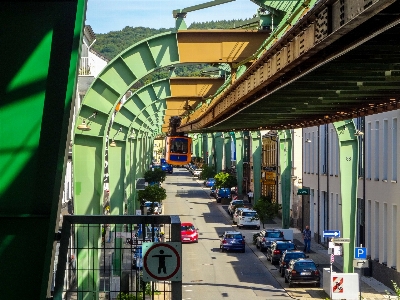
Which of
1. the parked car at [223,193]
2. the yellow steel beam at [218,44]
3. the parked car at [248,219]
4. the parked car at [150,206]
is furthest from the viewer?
the parked car at [223,193]

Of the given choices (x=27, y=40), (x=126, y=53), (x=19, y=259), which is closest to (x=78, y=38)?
(x=27, y=40)

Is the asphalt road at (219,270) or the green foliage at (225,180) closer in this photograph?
the asphalt road at (219,270)

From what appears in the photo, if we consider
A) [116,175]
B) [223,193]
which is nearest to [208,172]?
[223,193]

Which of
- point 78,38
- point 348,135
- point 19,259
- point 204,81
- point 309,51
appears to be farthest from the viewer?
point 204,81

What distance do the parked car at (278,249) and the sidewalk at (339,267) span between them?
1850 millimetres

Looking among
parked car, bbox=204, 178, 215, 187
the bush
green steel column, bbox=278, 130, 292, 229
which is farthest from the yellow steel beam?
the bush

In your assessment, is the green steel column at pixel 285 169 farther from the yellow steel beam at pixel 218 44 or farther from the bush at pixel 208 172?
the bush at pixel 208 172

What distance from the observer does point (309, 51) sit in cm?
1440

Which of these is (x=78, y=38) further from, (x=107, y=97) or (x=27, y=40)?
(x=107, y=97)

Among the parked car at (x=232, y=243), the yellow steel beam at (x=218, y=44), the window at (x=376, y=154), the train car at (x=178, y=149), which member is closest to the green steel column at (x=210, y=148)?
the train car at (x=178, y=149)

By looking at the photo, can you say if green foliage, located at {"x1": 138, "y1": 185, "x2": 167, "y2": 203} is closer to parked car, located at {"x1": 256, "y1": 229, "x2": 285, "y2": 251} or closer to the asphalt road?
the asphalt road

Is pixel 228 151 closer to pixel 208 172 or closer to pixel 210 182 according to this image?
pixel 210 182

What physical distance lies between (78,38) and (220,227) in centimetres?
6002

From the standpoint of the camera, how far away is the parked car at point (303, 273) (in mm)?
38500
